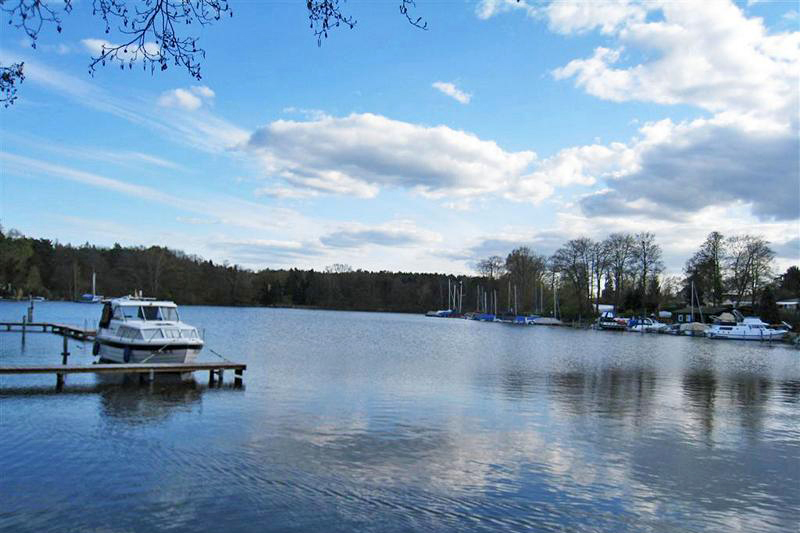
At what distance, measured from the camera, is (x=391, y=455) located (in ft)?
42.3

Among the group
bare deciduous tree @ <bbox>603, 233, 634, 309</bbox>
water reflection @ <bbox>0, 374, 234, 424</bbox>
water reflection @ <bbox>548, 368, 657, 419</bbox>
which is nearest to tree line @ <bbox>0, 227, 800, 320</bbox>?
bare deciduous tree @ <bbox>603, 233, 634, 309</bbox>

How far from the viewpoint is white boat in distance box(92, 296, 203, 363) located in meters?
24.5

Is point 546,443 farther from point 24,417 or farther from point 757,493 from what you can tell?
point 24,417

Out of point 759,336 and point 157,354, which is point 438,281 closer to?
point 759,336

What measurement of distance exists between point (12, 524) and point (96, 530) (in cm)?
118

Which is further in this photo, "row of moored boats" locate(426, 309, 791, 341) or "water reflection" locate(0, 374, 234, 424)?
"row of moored boats" locate(426, 309, 791, 341)

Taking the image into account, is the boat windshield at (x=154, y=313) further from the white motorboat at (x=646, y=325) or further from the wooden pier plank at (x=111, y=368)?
the white motorboat at (x=646, y=325)

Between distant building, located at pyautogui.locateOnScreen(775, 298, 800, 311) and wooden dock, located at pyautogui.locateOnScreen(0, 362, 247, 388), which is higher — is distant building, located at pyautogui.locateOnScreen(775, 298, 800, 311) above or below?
above

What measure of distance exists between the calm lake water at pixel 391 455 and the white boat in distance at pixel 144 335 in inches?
88.4

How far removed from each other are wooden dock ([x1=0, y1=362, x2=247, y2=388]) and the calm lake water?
0.55m

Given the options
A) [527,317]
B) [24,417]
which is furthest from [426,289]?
[24,417]

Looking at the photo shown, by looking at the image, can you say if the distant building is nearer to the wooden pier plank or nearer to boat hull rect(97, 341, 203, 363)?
boat hull rect(97, 341, 203, 363)

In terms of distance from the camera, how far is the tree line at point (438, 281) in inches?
3285

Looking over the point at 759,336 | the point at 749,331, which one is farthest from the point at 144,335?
the point at 759,336
